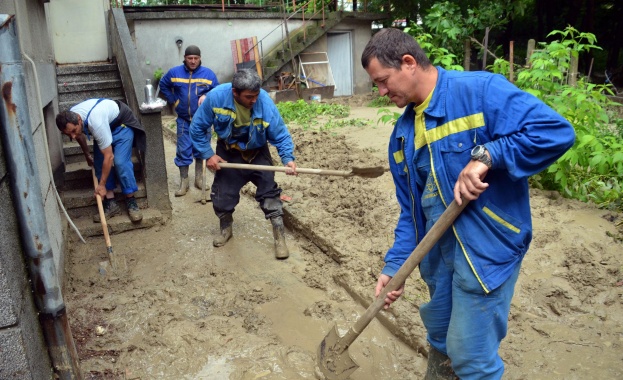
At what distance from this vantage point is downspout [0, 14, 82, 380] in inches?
85.8

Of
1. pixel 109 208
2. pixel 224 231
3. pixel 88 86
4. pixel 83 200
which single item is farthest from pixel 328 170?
pixel 88 86

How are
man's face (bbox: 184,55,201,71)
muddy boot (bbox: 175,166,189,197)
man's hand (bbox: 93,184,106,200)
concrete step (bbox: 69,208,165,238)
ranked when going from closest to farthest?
man's hand (bbox: 93,184,106,200), concrete step (bbox: 69,208,165,238), man's face (bbox: 184,55,201,71), muddy boot (bbox: 175,166,189,197)

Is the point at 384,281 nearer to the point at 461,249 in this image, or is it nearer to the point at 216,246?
the point at 461,249

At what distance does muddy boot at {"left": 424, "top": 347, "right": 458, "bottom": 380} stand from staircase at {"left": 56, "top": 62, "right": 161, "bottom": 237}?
421 centimetres

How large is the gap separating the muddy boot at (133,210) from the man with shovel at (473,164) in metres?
4.32

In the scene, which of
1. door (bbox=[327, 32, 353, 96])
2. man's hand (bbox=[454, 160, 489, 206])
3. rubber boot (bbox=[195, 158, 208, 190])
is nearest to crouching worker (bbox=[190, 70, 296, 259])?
rubber boot (bbox=[195, 158, 208, 190])

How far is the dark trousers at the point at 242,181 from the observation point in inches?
210

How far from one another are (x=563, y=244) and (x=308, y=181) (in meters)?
3.51

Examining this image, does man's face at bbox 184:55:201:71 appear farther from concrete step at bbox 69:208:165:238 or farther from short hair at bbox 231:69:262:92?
short hair at bbox 231:69:262:92

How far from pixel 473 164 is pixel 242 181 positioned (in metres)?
3.64

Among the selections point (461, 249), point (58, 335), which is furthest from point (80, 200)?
point (461, 249)

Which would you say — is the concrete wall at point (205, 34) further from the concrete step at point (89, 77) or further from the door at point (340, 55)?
the concrete step at point (89, 77)

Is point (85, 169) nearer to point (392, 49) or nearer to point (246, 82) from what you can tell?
point (246, 82)

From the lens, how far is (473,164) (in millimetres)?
2057
